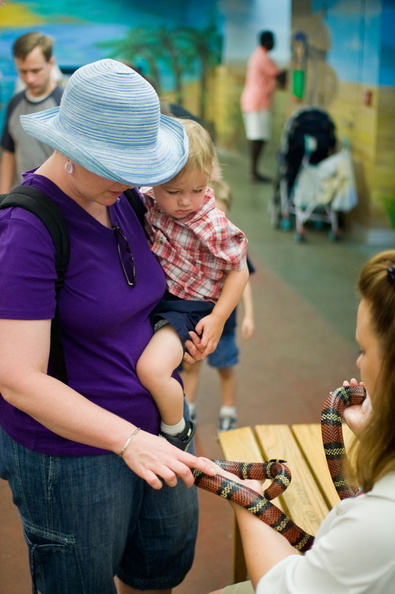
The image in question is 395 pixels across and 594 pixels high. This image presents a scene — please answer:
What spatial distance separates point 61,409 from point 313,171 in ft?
23.2

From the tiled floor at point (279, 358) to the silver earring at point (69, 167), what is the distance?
199cm

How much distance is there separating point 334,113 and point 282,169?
1.07 metres

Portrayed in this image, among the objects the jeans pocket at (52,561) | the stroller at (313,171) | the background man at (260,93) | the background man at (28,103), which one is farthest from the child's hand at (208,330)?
the background man at (260,93)

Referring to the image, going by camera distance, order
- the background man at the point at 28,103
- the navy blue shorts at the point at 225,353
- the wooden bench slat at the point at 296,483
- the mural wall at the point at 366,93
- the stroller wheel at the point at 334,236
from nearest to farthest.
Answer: the wooden bench slat at the point at 296,483
the navy blue shorts at the point at 225,353
the background man at the point at 28,103
the mural wall at the point at 366,93
the stroller wheel at the point at 334,236

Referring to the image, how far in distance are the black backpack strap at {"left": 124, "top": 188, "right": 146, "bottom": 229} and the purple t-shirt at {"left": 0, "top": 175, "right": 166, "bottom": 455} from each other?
0.33 ft

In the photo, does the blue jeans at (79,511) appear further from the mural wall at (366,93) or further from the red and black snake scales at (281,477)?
the mural wall at (366,93)

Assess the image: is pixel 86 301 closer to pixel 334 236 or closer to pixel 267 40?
pixel 334 236

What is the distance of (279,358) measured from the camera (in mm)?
5391

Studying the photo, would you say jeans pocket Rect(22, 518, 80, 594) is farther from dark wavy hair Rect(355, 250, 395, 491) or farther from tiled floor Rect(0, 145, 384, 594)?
tiled floor Rect(0, 145, 384, 594)

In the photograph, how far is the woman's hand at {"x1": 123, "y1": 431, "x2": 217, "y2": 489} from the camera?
5.74 feet

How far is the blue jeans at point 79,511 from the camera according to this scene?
192 cm

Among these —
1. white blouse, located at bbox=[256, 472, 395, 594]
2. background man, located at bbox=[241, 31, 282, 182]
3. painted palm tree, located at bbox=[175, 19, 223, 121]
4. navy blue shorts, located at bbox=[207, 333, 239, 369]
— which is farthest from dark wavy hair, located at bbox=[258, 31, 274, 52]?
white blouse, located at bbox=[256, 472, 395, 594]

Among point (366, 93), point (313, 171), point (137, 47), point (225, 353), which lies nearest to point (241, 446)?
point (225, 353)

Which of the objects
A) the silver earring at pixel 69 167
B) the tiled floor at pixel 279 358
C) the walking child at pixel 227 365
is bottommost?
the tiled floor at pixel 279 358
